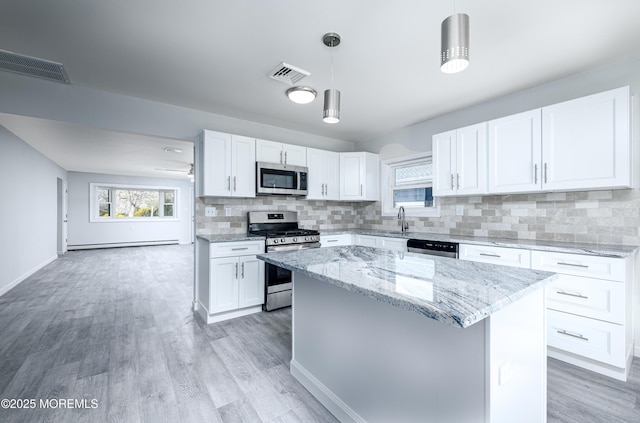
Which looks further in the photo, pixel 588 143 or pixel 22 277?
pixel 22 277

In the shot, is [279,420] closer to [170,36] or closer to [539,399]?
[539,399]

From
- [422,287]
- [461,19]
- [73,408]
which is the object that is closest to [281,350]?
[73,408]

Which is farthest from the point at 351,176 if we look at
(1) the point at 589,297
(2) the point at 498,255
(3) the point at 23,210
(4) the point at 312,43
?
(3) the point at 23,210

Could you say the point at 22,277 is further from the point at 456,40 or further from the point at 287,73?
the point at 456,40

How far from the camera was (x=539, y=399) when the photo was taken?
1.30 metres

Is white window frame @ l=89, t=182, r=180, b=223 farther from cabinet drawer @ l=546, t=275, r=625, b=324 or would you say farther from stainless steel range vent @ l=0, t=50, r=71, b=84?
cabinet drawer @ l=546, t=275, r=625, b=324

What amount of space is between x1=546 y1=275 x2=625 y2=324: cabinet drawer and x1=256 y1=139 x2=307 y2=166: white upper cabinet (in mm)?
3119

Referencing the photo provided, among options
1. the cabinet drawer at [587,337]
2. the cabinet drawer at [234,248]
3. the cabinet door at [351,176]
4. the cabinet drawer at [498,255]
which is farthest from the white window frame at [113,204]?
the cabinet drawer at [587,337]

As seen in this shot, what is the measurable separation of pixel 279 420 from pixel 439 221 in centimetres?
302

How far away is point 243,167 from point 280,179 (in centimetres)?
52

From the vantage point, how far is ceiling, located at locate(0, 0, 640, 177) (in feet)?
5.78

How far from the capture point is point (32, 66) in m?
2.40

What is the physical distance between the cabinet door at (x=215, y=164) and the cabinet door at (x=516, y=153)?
292 centimetres

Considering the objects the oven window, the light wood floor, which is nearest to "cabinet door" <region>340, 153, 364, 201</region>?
the oven window
